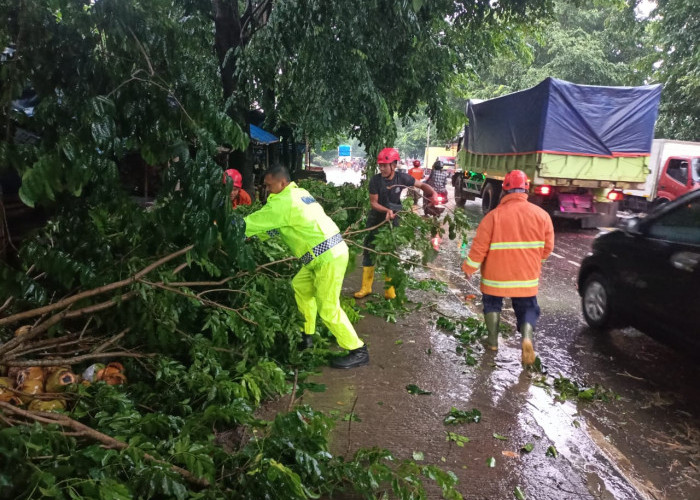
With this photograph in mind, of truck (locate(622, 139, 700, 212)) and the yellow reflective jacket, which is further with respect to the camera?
truck (locate(622, 139, 700, 212))

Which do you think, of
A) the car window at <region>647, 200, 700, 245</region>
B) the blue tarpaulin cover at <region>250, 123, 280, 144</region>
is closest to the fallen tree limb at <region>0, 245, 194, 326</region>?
the car window at <region>647, 200, 700, 245</region>

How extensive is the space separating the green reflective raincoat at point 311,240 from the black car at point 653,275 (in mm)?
2523

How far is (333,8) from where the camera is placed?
17.7 feet

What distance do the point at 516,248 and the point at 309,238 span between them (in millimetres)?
1786

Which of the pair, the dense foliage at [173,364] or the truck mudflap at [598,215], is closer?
the dense foliage at [173,364]

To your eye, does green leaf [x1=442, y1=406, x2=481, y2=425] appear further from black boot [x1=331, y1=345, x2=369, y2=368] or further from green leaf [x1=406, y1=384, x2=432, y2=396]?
black boot [x1=331, y1=345, x2=369, y2=368]

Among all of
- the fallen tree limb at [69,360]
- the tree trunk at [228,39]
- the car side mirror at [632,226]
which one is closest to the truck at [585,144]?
the car side mirror at [632,226]

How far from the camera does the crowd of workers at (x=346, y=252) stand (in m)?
3.55

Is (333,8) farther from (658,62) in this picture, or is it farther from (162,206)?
(658,62)

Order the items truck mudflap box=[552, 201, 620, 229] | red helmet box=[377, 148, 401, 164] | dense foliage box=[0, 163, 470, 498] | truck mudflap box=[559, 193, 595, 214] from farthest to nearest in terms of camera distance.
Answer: truck mudflap box=[552, 201, 620, 229] → truck mudflap box=[559, 193, 595, 214] → red helmet box=[377, 148, 401, 164] → dense foliage box=[0, 163, 470, 498]

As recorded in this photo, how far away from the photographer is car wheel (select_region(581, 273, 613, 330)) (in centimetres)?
471

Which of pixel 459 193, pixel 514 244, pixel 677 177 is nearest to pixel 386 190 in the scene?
pixel 514 244

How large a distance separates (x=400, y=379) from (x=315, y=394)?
0.73 m

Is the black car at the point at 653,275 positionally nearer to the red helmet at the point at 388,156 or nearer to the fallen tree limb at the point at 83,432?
the red helmet at the point at 388,156
